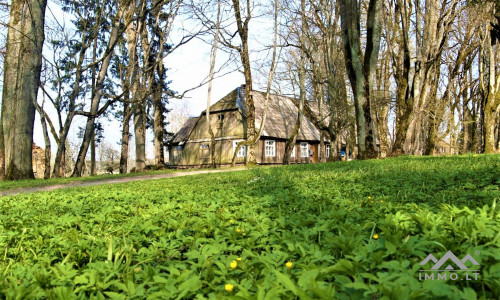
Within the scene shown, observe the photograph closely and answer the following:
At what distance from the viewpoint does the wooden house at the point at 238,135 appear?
3528 centimetres

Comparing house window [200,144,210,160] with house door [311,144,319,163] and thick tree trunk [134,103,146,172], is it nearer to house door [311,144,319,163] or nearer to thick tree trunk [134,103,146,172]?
thick tree trunk [134,103,146,172]

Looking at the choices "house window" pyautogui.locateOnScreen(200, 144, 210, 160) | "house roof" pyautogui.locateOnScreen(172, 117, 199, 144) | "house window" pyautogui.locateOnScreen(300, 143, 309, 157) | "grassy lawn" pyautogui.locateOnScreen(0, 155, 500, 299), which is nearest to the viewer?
"grassy lawn" pyautogui.locateOnScreen(0, 155, 500, 299)

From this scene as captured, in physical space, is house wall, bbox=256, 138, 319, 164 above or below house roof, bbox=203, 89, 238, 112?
below

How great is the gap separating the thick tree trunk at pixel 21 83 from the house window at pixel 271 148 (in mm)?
23022

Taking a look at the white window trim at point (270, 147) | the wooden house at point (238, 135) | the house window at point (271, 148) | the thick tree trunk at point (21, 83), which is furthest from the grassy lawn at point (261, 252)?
the house window at point (271, 148)

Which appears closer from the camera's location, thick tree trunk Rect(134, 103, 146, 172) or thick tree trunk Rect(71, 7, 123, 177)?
thick tree trunk Rect(71, 7, 123, 177)

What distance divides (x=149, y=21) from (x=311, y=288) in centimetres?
3048

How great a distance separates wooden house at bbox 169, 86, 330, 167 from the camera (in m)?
35.3

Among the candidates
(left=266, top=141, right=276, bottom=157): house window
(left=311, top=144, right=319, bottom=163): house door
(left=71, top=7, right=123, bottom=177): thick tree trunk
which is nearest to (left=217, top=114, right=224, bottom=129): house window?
(left=266, top=141, right=276, bottom=157): house window

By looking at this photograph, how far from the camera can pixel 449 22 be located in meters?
16.4

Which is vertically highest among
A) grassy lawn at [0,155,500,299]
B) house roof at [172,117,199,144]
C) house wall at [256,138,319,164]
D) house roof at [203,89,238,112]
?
house roof at [203,89,238,112]

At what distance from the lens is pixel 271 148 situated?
1417 inches

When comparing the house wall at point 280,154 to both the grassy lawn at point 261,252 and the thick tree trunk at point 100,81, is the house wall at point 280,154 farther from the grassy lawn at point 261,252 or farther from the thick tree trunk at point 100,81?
the grassy lawn at point 261,252

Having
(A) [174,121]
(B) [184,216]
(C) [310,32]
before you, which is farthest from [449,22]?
(A) [174,121]
